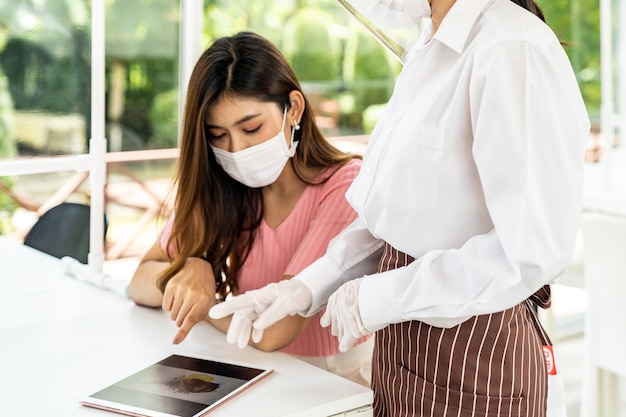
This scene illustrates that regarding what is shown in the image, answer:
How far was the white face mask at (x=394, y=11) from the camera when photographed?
1.16m

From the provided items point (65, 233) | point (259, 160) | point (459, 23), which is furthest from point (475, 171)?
point (65, 233)

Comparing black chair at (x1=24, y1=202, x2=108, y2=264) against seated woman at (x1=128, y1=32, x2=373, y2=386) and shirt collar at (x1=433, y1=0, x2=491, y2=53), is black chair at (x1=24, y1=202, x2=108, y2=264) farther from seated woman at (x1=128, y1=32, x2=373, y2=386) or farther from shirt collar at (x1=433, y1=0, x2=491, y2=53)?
shirt collar at (x1=433, y1=0, x2=491, y2=53)

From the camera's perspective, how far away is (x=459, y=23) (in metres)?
1.11

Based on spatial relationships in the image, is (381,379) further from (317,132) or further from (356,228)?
(317,132)

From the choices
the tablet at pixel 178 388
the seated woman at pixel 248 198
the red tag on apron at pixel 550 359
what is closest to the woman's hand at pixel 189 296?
the seated woman at pixel 248 198

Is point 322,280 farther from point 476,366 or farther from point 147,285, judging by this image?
point 147,285

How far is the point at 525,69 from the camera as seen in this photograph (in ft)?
3.33

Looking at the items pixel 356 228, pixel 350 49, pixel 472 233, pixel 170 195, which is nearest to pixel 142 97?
pixel 350 49

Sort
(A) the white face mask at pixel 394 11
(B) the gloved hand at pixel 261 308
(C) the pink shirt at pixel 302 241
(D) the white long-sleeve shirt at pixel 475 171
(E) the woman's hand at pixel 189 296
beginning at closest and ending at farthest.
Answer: (D) the white long-sleeve shirt at pixel 475 171 → (A) the white face mask at pixel 394 11 → (B) the gloved hand at pixel 261 308 → (E) the woman's hand at pixel 189 296 → (C) the pink shirt at pixel 302 241

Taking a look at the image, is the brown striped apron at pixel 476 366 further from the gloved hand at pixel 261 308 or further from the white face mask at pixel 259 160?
the white face mask at pixel 259 160

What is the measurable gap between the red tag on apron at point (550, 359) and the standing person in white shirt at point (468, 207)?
2 centimetres

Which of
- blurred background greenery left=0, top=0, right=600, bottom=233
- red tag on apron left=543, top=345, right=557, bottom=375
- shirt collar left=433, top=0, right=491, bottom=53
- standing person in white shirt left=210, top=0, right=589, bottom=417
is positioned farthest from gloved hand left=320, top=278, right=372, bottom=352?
blurred background greenery left=0, top=0, right=600, bottom=233

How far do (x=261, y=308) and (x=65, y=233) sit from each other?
1.02m

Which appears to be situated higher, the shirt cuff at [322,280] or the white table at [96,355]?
the shirt cuff at [322,280]
